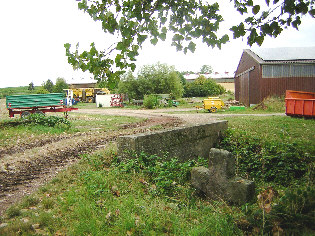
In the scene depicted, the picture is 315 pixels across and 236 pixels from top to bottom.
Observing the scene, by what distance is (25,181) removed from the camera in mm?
4980

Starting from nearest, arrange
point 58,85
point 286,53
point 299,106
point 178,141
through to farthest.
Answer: point 178,141
point 299,106
point 286,53
point 58,85

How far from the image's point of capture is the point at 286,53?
24.1 meters

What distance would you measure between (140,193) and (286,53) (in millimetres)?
24758

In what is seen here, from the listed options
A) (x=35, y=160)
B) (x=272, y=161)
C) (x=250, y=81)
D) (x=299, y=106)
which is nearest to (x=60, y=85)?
(x=250, y=81)

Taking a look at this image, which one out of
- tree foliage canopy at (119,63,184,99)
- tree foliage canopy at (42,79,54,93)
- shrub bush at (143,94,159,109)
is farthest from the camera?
tree foliage canopy at (42,79,54,93)

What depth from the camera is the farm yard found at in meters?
2.84

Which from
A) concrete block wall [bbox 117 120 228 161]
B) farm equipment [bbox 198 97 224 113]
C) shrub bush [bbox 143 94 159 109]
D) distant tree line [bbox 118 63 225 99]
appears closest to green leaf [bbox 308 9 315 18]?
concrete block wall [bbox 117 120 228 161]

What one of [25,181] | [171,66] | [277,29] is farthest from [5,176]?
[171,66]

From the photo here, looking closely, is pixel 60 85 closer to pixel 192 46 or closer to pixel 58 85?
pixel 58 85

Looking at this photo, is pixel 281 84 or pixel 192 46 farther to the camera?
pixel 281 84

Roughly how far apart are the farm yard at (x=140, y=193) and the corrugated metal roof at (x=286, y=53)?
16982mm

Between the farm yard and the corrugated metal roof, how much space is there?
669 inches

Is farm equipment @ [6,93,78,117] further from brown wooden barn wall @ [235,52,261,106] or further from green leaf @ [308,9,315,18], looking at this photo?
brown wooden barn wall @ [235,52,261,106]

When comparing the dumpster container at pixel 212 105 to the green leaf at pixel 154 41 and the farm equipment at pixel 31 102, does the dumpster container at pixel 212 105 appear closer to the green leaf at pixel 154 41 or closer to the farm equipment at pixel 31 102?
the farm equipment at pixel 31 102
